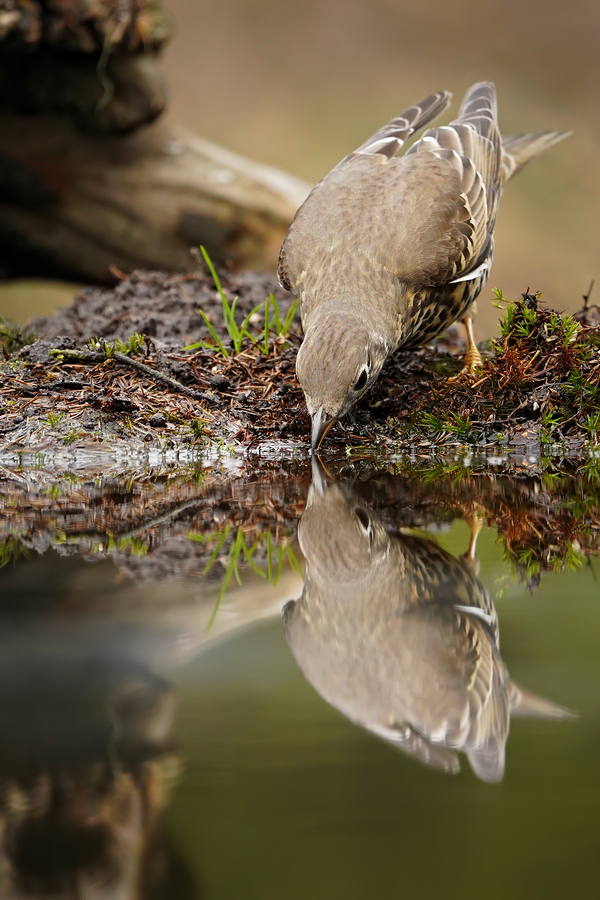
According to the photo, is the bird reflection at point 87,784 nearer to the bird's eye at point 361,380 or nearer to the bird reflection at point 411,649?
the bird reflection at point 411,649

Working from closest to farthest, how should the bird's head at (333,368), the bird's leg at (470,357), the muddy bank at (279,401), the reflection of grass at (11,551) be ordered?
the reflection of grass at (11,551), the bird's head at (333,368), the muddy bank at (279,401), the bird's leg at (470,357)

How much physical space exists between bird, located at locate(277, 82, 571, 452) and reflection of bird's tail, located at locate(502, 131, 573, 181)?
0.90 metres

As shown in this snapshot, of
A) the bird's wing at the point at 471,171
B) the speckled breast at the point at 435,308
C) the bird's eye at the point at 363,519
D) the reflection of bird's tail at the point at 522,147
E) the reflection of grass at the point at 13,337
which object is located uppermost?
the reflection of bird's tail at the point at 522,147

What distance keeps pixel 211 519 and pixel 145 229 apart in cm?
759

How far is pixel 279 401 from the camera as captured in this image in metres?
5.20

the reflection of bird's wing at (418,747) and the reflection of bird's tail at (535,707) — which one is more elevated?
the reflection of bird's tail at (535,707)

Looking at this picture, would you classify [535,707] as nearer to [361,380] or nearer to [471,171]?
[361,380]

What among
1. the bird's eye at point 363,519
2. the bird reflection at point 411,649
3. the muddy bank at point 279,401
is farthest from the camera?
the muddy bank at point 279,401

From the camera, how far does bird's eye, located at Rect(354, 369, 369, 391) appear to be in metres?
4.33

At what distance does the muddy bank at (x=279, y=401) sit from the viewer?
4816mm

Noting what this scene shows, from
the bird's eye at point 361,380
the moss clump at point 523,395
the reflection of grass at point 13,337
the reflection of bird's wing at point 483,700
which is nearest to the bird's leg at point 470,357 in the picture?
the moss clump at point 523,395

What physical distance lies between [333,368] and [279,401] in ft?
3.30

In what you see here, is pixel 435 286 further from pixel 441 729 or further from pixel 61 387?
pixel 441 729

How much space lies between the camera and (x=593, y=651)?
1.75 meters
